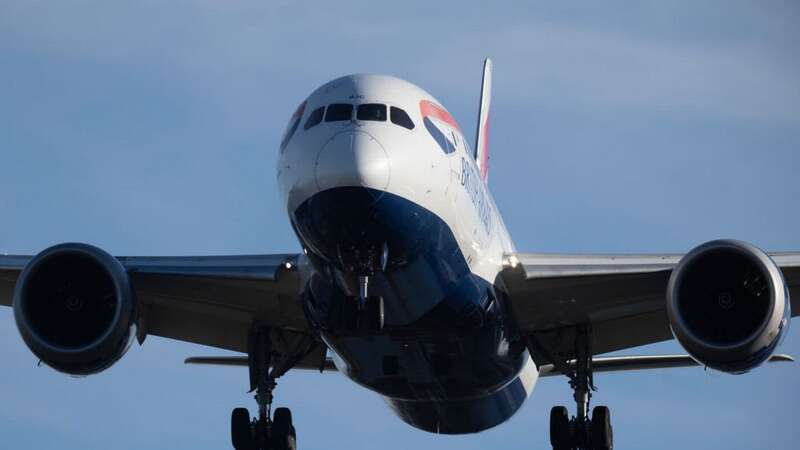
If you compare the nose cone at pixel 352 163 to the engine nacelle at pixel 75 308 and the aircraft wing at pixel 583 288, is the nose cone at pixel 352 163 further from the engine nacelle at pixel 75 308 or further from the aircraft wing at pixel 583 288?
the engine nacelle at pixel 75 308

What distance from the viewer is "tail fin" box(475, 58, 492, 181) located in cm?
4716

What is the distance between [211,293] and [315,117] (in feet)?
20.7

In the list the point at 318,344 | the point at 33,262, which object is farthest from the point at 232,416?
the point at 33,262

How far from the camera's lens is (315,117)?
90.1 ft

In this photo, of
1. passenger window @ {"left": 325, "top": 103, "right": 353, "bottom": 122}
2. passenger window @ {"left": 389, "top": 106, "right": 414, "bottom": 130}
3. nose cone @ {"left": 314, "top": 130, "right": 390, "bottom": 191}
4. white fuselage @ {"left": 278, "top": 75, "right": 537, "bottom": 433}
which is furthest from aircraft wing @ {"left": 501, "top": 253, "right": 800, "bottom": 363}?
nose cone @ {"left": 314, "top": 130, "right": 390, "bottom": 191}

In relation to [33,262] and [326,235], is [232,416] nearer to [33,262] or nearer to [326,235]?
[33,262]

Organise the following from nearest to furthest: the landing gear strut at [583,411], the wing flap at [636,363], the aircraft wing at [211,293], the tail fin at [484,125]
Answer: the aircraft wing at [211,293]
the landing gear strut at [583,411]
the wing flap at [636,363]
the tail fin at [484,125]

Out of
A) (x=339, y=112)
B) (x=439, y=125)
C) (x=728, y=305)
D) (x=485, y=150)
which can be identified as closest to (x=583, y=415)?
(x=728, y=305)

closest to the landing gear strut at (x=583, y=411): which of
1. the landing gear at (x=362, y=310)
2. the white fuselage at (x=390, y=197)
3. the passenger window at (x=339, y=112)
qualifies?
the white fuselage at (x=390, y=197)

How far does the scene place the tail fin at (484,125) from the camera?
155 ft

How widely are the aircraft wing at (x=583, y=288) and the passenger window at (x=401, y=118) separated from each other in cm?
468

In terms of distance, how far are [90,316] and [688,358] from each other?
1090 cm

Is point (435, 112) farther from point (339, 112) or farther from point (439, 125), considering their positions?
point (339, 112)

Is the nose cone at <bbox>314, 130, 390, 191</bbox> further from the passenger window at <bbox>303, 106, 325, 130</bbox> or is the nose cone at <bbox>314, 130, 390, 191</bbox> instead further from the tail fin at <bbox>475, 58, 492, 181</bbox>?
the tail fin at <bbox>475, 58, 492, 181</bbox>
